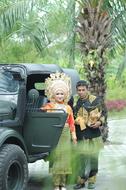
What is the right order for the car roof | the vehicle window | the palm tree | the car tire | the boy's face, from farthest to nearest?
the palm tree
the vehicle window
the car roof
the boy's face
the car tire

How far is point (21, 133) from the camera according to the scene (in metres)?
5.42

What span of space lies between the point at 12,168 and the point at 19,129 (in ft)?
1.58

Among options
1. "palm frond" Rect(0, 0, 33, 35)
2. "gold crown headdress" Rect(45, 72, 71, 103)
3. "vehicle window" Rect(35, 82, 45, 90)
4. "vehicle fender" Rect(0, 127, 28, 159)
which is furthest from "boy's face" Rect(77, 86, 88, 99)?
"palm frond" Rect(0, 0, 33, 35)

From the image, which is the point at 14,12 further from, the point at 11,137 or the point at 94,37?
the point at 11,137

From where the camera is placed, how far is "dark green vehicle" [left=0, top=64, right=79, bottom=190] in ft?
16.2

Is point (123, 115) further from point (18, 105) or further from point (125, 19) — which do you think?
point (125, 19)

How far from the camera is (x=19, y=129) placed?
5383 mm

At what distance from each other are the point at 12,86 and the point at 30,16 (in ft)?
25.7

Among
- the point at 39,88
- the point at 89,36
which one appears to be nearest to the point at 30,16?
the point at 89,36

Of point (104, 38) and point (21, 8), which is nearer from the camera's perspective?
point (104, 38)

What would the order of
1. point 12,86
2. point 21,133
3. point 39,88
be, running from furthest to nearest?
point 39,88, point 12,86, point 21,133

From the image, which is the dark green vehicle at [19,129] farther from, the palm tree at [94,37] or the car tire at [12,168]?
the palm tree at [94,37]

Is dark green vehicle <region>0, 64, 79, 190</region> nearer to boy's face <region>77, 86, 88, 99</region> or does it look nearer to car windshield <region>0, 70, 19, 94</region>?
car windshield <region>0, 70, 19, 94</region>

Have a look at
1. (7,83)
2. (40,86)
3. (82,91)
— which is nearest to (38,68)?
(7,83)
